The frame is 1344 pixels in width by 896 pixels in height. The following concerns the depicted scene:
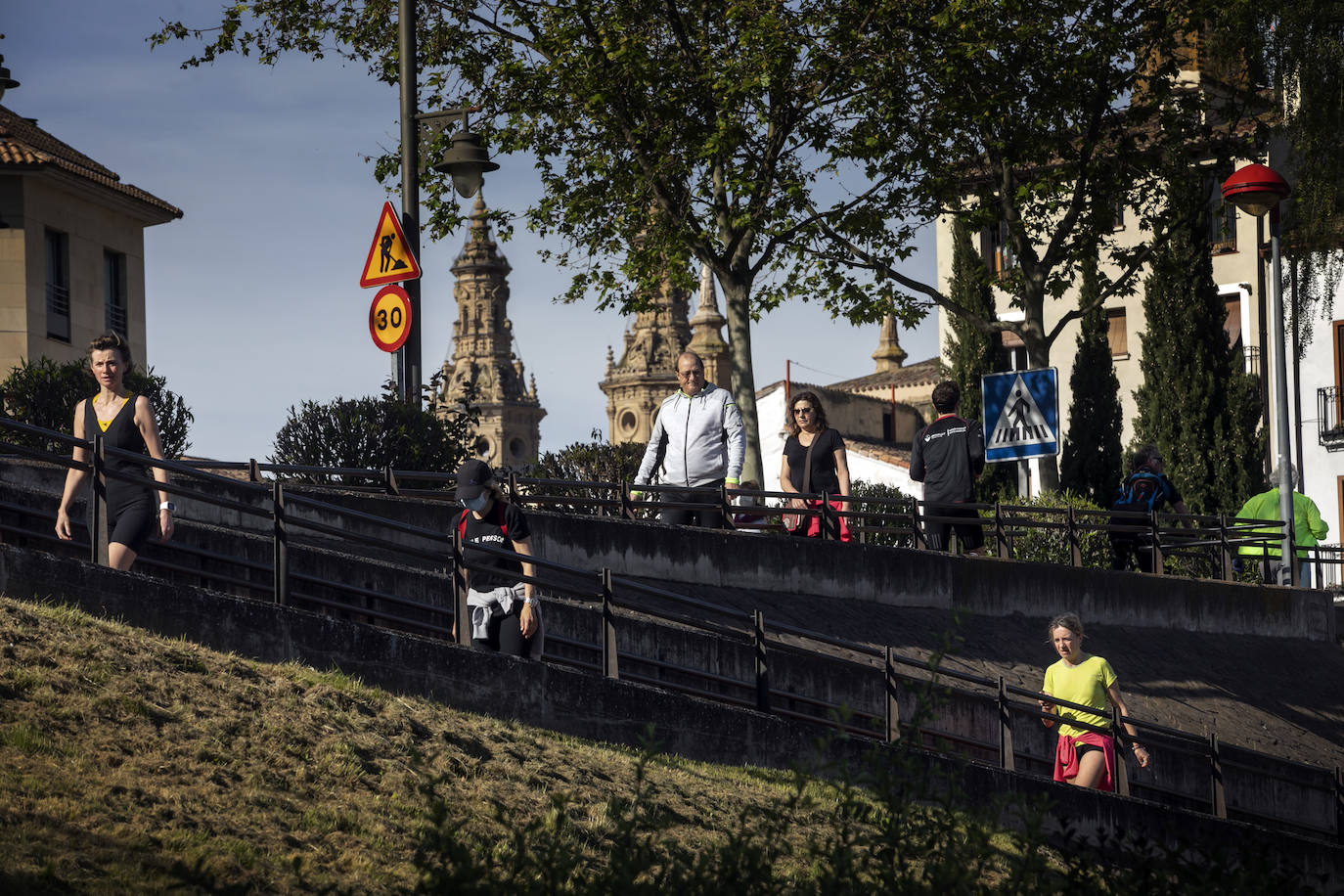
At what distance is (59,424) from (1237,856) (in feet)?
44.6

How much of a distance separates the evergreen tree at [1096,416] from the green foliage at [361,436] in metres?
25.6

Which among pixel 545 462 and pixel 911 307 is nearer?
pixel 545 462

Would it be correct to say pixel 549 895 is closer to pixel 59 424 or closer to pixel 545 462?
pixel 59 424

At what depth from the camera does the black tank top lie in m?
10.1

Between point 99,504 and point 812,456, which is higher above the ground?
point 812,456

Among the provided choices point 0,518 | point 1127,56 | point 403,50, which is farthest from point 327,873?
point 1127,56

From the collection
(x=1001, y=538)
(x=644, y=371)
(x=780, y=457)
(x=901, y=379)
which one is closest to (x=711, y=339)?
(x=644, y=371)

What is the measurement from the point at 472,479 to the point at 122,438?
6.65 feet

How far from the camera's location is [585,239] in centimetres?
2528

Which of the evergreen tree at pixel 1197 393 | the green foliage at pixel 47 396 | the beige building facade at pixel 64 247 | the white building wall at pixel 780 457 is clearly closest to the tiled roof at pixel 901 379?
the white building wall at pixel 780 457

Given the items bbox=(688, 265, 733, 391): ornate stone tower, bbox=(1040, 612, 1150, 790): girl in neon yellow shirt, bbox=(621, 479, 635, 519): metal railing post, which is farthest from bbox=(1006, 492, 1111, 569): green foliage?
bbox=(688, 265, 733, 391): ornate stone tower

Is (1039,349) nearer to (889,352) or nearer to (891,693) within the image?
(891,693)

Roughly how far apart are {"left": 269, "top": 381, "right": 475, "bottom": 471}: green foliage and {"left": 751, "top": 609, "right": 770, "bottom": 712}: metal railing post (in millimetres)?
6097

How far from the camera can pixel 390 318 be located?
1577 cm
